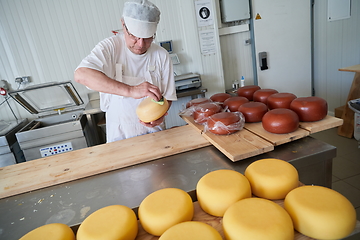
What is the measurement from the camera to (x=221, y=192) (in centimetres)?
76

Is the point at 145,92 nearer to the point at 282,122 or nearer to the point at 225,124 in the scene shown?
the point at 225,124

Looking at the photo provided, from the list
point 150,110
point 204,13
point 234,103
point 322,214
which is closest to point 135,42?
point 150,110

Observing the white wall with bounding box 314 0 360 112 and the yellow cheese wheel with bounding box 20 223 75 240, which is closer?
the yellow cheese wheel with bounding box 20 223 75 240

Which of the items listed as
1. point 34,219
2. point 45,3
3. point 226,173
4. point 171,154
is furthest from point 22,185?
point 45,3

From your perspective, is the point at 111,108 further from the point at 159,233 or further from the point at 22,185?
the point at 159,233

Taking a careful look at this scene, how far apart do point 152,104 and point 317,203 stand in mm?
976

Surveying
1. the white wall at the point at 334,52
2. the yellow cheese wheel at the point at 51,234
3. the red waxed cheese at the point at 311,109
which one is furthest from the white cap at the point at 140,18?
the white wall at the point at 334,52

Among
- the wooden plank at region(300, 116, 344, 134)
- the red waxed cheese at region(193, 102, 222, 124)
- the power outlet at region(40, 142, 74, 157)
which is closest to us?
the wooden plank at region(300, 116, 344, 134)

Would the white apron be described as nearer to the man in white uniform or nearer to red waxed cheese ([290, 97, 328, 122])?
the man in white uniform

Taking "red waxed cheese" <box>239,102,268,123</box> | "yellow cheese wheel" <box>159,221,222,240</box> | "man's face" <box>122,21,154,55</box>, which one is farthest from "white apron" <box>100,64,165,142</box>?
"yellow cheese wheel" <box>159,221,222,240</box>

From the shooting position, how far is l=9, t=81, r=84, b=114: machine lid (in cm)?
228

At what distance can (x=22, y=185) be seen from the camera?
114cm

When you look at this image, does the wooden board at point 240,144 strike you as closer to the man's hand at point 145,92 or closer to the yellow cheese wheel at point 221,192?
the yellow cheese wheel at point 221,192

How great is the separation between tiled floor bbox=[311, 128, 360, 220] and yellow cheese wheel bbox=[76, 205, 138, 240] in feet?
6.44
